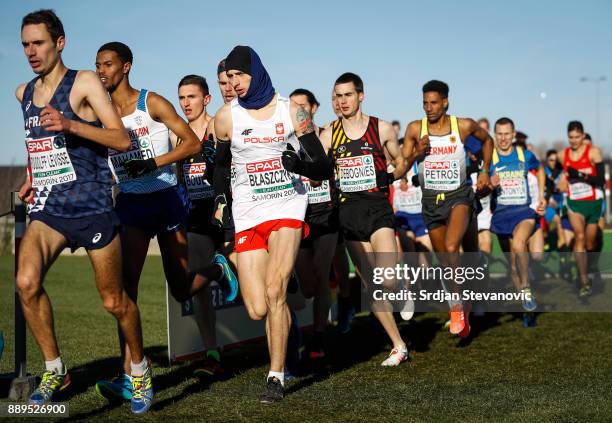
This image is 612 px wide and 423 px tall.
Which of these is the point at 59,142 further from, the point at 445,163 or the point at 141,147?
the point at 445,163

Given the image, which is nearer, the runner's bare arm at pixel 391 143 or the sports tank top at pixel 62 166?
the sports tank top at pixel 62 166

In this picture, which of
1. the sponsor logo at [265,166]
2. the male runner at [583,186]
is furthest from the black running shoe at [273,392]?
the male runner at [583,186]

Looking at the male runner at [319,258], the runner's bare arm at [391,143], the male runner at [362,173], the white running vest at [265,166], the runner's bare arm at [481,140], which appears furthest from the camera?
the runner's bare arm at [481,140]

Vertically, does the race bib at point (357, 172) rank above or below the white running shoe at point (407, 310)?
above

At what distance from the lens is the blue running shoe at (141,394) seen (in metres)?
5.67

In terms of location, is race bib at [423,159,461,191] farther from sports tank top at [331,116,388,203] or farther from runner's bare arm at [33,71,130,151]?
runner's bare arm at [33,71,130,151]

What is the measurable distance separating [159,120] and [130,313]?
1.72 m

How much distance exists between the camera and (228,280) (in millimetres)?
7598

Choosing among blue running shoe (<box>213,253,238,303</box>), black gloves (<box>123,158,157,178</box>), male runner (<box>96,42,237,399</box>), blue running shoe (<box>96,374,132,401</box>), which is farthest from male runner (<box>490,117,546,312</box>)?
blue running shoe (<box>96,374,132,401</box>)

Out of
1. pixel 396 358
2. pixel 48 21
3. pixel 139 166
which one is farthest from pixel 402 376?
pixel 48 21

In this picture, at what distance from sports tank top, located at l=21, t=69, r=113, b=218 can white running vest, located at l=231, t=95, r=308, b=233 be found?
1.27 metres

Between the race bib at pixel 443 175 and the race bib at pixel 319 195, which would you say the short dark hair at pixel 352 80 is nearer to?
the race bib at pixel 319 195

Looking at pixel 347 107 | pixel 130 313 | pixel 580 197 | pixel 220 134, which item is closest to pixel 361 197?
pixel 347 107

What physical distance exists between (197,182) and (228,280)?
3.35 ft
